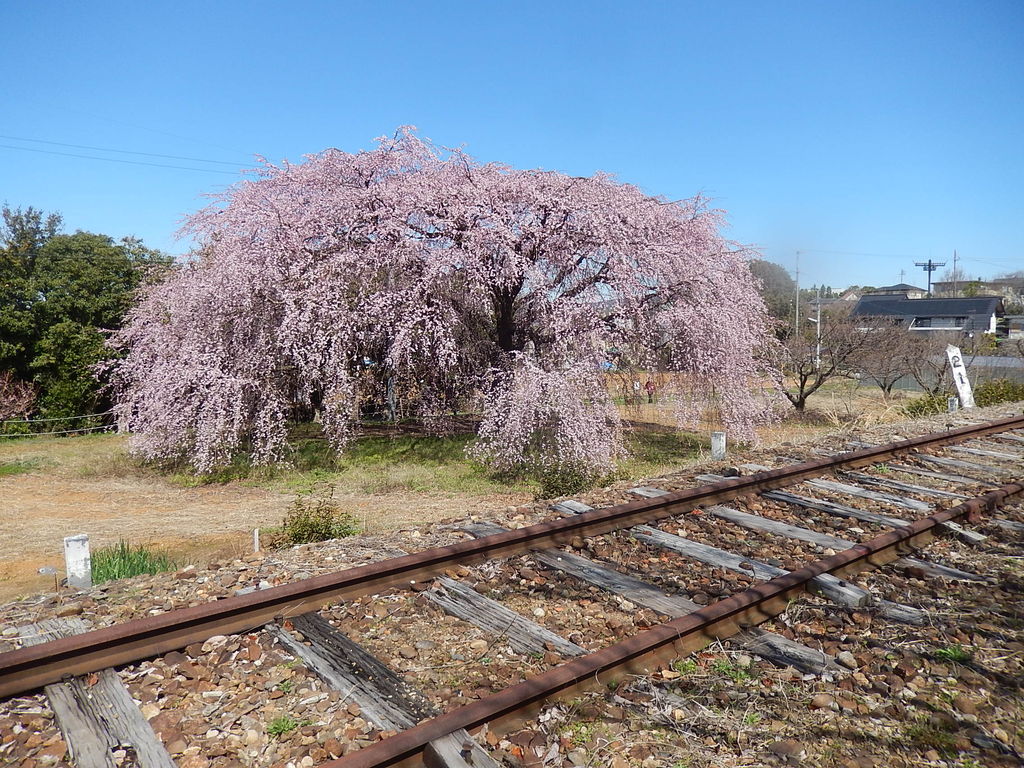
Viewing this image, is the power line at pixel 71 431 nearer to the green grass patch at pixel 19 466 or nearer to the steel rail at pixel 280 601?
the green grass patch at pixel 19 466

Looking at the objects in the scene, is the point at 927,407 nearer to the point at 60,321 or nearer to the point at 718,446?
the point at 718,446

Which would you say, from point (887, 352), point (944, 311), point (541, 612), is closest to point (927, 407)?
point (887, 352)

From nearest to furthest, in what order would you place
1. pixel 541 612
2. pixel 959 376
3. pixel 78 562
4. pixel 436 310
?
1. pixel 541 612
2. pixel 78 562
3. pixel 436 310
4. pixel 959 376

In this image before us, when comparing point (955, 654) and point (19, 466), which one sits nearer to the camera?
point (955, 654)

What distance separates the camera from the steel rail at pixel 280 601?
3.22 meters

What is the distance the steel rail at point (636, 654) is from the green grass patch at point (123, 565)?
3.47 metres

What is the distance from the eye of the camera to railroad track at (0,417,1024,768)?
2945 millimetres

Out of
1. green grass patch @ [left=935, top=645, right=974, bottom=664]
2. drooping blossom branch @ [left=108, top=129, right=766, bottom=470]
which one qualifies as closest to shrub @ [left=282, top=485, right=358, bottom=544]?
green grass patch @ [left=935, top=645, right=974, bottom=664]

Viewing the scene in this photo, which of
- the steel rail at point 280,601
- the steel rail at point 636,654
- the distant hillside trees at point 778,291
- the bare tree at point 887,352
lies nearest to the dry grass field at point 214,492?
the steel rail at point 280,601

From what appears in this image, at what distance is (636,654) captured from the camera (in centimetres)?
339

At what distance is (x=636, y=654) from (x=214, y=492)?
959 centimetres

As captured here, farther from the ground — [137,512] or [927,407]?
[927,407]

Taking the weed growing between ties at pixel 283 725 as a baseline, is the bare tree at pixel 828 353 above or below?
above

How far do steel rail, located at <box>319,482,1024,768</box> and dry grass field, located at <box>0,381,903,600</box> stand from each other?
386 cm
